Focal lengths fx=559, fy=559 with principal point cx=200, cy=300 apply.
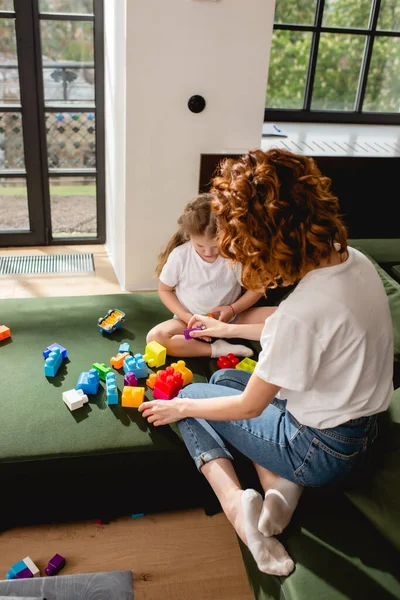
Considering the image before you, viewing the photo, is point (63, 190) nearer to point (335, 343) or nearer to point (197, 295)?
point (197, 295)

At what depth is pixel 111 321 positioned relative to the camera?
83.4 inches

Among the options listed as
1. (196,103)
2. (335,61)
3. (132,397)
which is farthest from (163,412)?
(335,61)

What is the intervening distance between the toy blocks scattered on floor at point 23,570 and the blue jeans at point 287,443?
51cm

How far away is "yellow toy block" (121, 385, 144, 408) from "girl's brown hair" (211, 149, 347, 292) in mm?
688

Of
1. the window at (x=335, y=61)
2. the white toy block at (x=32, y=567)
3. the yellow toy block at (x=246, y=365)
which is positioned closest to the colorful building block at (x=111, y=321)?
the yellow toy block at (x=246, y=365)

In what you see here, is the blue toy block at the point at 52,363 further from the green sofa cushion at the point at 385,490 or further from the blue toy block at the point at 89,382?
the green sofa cushion at the point at 385,490

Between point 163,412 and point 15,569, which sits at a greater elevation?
point 163,412

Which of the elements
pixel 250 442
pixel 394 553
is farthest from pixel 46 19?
pixel 394 553

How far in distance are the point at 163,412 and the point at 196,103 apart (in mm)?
1685

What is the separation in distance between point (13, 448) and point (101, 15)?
2393 mm

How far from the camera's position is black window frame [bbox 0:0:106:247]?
9.51 ft

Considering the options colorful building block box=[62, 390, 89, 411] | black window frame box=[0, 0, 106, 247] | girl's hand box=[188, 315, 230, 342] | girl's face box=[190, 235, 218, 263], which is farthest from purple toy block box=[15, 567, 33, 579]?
black window frame box=[0, 0, 106, 247]

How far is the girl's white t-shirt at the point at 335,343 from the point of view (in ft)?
3.85

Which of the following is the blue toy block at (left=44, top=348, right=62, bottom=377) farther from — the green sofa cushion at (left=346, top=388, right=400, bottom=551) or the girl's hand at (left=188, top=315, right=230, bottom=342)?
the green sofa cushion at (left=346, top=388, right=400, bottom=551)
